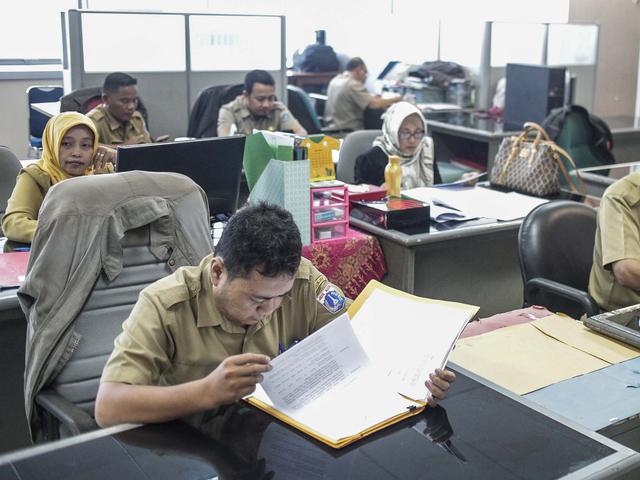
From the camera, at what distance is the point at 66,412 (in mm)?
1532

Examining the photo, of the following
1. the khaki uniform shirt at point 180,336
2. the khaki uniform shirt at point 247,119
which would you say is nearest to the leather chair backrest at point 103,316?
the khaki uniform shirt at point 180,336

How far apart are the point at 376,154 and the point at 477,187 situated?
465mm

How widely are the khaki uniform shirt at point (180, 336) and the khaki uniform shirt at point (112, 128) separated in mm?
2563

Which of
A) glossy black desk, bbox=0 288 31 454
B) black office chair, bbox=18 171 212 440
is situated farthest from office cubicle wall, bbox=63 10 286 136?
black office chair, bbox=18 171 212 440

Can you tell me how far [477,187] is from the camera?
3.41 m

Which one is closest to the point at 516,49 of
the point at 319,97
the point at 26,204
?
the point at 319,97

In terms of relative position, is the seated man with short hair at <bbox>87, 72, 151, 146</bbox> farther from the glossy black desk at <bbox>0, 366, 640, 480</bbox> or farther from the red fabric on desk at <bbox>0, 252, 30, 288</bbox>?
the glossy black desk at <bbox>0, 366, 640, 480</bbox>

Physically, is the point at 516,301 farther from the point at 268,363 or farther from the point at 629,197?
the point at 268,363

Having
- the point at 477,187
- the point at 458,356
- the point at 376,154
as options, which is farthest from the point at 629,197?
the point at 376,154

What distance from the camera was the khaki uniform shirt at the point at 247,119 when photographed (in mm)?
4422

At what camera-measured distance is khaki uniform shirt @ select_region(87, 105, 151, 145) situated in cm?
388

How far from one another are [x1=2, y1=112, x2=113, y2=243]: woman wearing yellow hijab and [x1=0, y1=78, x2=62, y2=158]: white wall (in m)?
4.00

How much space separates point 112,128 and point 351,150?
1.21 meters

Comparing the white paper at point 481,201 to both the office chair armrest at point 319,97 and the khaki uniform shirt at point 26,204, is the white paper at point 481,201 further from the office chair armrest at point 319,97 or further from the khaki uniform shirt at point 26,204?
the office chair armrest at point 319,97
